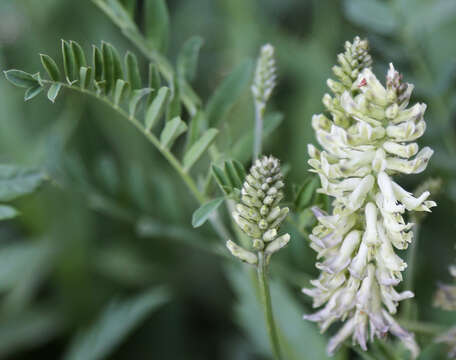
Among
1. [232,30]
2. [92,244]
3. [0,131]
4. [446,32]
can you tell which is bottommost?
[446,32]

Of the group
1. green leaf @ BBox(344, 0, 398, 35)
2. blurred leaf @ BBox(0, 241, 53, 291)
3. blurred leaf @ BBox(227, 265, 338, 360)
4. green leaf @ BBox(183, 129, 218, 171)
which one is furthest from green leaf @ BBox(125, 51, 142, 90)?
blurred leaf @ BBox(0, 241, 53, 291)

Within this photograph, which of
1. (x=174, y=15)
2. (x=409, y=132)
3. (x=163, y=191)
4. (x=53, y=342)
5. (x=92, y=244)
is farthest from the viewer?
(x=174, y=15)

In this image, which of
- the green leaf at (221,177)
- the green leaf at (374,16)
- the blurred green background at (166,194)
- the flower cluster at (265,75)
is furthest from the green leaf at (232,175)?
the green leaf at (374,16)

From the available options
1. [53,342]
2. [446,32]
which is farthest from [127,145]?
[446,32]

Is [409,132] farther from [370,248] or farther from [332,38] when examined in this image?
[332,38]

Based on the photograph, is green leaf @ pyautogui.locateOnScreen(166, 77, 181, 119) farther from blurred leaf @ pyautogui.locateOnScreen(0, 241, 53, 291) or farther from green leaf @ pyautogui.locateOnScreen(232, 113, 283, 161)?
blurred leaf @ pyautogui.locateOnScreen(0, 241, 53, 291)

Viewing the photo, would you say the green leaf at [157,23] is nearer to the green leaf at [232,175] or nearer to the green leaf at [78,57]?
the green leaf at [78,57]

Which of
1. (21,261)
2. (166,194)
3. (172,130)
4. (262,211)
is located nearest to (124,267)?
(21,261)

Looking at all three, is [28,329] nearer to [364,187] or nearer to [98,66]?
[98,66]
